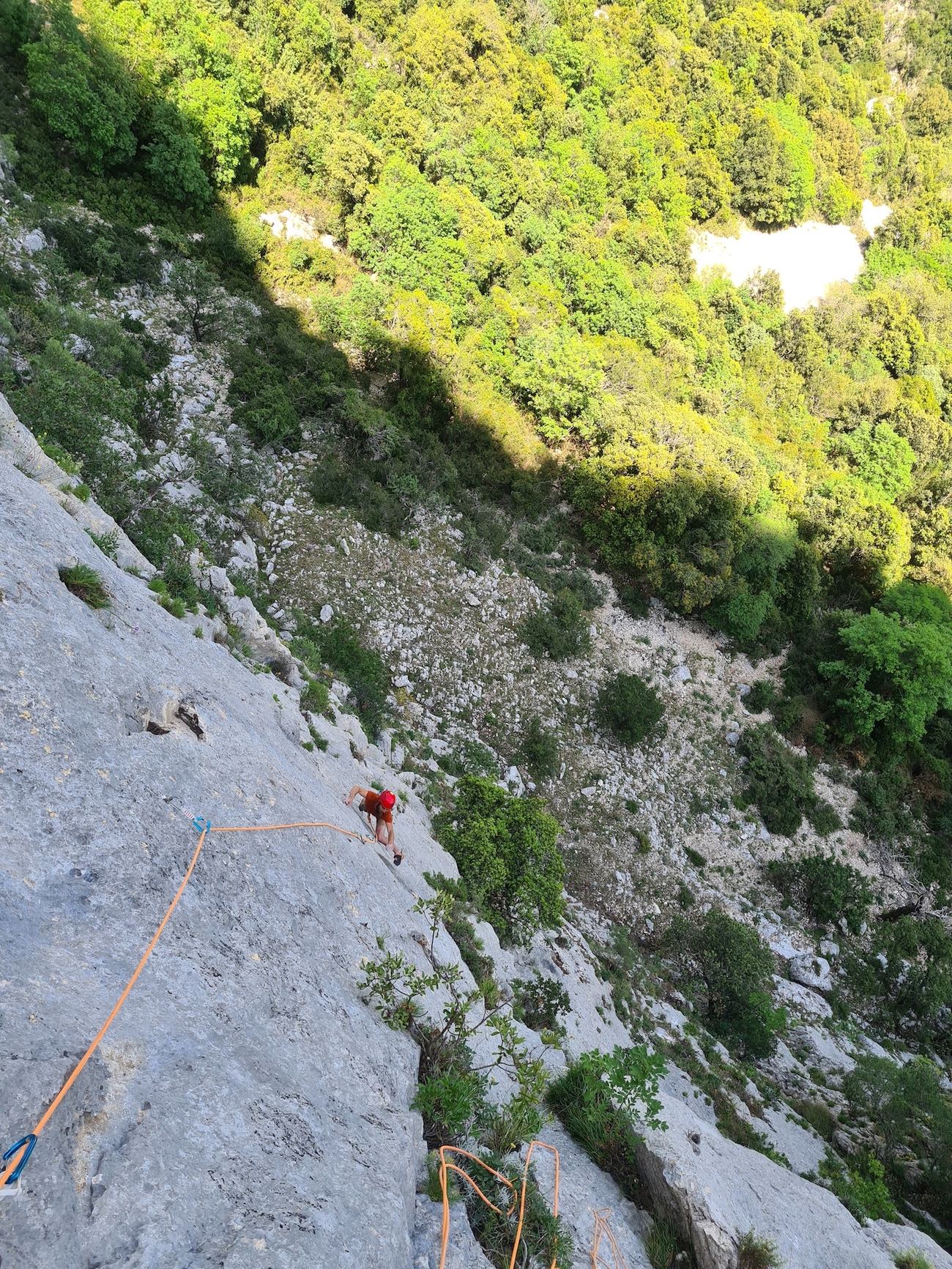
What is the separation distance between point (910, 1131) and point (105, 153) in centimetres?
3902

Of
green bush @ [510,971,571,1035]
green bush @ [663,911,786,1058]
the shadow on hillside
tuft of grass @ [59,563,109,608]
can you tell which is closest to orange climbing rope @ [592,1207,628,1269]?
green bush @ [510,971,571,1035]

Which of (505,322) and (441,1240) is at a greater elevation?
(505,322)

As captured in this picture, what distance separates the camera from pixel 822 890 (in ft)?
74.2

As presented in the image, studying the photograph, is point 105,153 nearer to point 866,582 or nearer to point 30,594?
point 30,594

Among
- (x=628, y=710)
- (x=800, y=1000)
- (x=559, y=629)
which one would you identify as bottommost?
(x=800, y=1000)

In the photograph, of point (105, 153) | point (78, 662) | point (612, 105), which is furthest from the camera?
point (612, 105)

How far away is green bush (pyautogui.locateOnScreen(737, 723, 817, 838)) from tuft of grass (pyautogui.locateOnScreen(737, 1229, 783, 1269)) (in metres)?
17.3

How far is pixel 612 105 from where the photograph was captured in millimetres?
38500

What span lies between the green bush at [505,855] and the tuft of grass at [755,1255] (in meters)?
6.31

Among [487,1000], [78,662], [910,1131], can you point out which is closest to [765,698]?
[910,1131]

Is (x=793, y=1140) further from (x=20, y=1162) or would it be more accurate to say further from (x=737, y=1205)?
(x=20, y=1162)

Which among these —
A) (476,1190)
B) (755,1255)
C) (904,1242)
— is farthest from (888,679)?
(476,1190)

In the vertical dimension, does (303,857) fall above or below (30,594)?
below

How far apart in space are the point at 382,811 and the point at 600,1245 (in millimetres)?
6167
